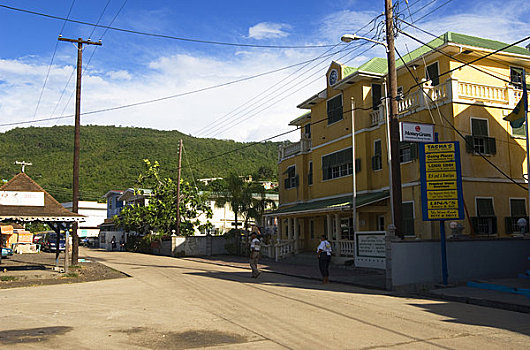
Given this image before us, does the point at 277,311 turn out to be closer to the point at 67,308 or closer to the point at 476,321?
the point at 476,321

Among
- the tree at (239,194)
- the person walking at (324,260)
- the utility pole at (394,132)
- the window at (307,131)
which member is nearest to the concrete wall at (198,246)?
the tree at (239,194)

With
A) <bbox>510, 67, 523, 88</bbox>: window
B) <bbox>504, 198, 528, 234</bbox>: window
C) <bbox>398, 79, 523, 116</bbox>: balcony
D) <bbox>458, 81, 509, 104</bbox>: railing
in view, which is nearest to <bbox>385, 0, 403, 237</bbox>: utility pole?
<bbox>398, 79, 523, 116</bbox>: balcony

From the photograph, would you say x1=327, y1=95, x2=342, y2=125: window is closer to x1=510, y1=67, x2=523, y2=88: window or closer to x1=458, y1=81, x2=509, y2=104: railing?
x1=458, y1=81, x2=509, y2=104: railing

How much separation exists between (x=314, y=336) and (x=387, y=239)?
749 cm

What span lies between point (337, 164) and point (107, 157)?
7373cm

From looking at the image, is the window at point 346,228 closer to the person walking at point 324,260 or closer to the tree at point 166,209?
the person walking at point 324,260

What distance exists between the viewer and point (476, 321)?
9.71 m

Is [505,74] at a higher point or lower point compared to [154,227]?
higher

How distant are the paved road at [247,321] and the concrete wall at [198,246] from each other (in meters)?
23.0

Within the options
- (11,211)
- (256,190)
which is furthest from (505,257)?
(256,190)

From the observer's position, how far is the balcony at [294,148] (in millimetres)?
32500

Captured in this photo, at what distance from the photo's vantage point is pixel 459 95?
21.0m

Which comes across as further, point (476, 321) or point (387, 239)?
point (387, 239)

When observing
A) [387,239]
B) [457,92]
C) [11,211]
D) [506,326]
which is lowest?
[506,326]
